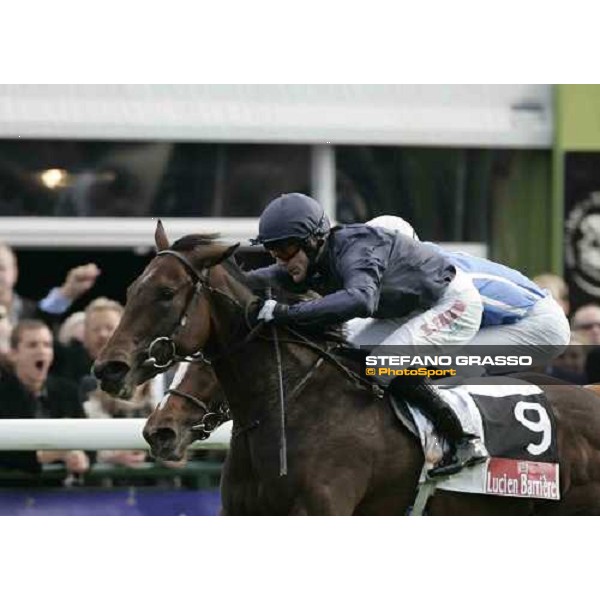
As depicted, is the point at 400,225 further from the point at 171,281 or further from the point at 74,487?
the point at 74,487

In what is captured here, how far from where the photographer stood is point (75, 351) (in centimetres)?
622

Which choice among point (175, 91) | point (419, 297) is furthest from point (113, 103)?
point (419, 297)

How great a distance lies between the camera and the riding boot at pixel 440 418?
5.16 metres

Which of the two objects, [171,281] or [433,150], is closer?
[171,281]

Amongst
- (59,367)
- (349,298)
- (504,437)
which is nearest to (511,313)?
(504,437)

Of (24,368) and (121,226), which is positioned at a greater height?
(121,226)

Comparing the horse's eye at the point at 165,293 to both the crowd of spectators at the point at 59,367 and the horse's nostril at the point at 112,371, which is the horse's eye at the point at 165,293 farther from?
the crowd of spectators at the point at 59,367

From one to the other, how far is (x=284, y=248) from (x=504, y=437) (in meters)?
1.03

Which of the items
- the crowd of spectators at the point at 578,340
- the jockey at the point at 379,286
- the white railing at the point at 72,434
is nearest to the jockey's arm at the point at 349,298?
the jockey at the point at 379,286

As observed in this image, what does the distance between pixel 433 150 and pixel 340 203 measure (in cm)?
46

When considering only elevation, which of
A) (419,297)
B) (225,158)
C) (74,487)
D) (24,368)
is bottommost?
(74,487)

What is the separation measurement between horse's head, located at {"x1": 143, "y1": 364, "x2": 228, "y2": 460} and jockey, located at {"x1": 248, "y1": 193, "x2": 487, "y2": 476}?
446 millimetres

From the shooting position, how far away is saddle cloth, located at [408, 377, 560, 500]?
523 cm

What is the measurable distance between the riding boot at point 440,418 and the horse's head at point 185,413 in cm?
65
